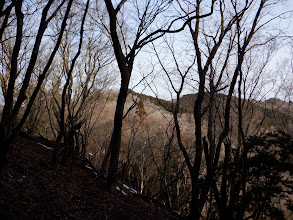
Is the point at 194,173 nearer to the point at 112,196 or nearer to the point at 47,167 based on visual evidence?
the point at 112,196

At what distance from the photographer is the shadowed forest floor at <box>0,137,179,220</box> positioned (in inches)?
128

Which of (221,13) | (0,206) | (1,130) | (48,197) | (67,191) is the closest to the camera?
(0,206)

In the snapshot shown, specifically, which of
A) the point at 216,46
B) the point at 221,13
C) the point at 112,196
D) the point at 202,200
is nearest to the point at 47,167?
the point at 112,196

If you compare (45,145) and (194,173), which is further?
(45,145)

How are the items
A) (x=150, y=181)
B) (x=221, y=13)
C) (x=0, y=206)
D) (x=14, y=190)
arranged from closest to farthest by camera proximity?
(x=0, y=206)
(x=14, y=190)
(x=221, y=13)
(x=150, y=181)

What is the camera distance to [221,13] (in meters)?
6.48

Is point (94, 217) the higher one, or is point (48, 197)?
point (48, 197)

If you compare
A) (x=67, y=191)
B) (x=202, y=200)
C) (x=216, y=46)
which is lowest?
(x=202, y=200)

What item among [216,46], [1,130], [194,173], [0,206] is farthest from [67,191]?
[216,46]

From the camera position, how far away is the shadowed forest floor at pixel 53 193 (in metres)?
3.26

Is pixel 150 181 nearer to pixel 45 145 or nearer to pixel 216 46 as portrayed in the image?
pixel 45 145

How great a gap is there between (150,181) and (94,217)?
1154cm

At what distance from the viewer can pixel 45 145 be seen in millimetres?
7195

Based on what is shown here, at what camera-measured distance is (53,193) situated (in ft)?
13.1
